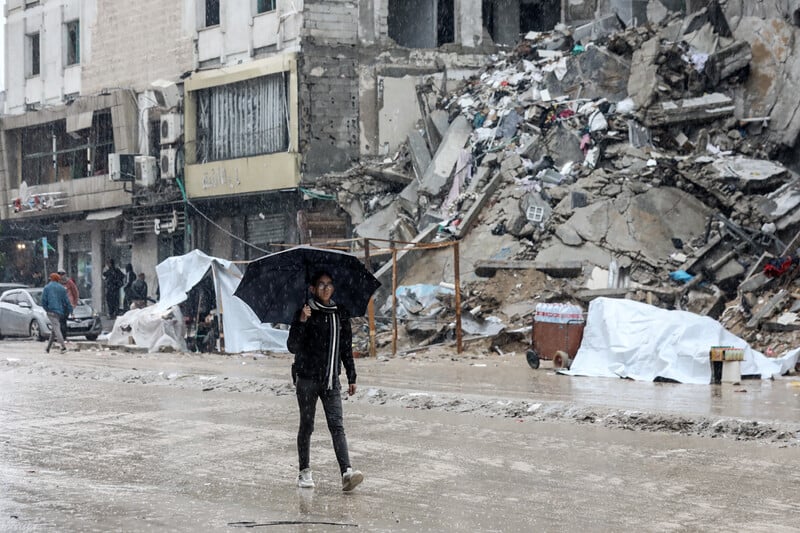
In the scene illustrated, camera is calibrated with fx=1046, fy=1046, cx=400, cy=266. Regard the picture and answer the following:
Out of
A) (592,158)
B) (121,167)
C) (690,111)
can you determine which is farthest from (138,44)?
(690,111)

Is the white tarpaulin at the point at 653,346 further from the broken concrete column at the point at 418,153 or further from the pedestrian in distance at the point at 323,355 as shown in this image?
the broken concrete column at the point at 418,153

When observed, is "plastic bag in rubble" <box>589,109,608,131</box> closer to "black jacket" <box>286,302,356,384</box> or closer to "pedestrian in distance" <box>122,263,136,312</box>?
"pedestrian in distance" <box>122,263,136,312</box>

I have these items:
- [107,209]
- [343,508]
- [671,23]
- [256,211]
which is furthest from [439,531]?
[107,209]

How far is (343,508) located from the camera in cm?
691

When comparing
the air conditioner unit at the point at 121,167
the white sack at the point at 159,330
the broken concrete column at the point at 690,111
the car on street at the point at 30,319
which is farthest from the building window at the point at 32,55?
the broken concrete column at the point at 690,111

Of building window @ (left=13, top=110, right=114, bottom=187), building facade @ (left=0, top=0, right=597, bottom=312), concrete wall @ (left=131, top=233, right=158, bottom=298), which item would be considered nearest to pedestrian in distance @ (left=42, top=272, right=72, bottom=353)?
building facade @ (left=0, top=0, right=597, bottom=312)

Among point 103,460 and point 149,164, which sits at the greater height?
point 149,164

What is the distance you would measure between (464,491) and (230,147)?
26.4 m

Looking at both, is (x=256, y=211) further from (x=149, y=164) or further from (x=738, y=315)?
(x=738, y=315)

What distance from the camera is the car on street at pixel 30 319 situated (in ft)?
90.2

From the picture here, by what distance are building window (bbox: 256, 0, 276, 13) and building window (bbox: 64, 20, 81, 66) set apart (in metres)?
10.3

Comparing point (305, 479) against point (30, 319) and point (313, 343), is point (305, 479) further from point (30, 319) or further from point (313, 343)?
point (30, 319)

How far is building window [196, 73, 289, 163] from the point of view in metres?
31.0

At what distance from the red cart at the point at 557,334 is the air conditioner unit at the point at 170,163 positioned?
1994 cm
